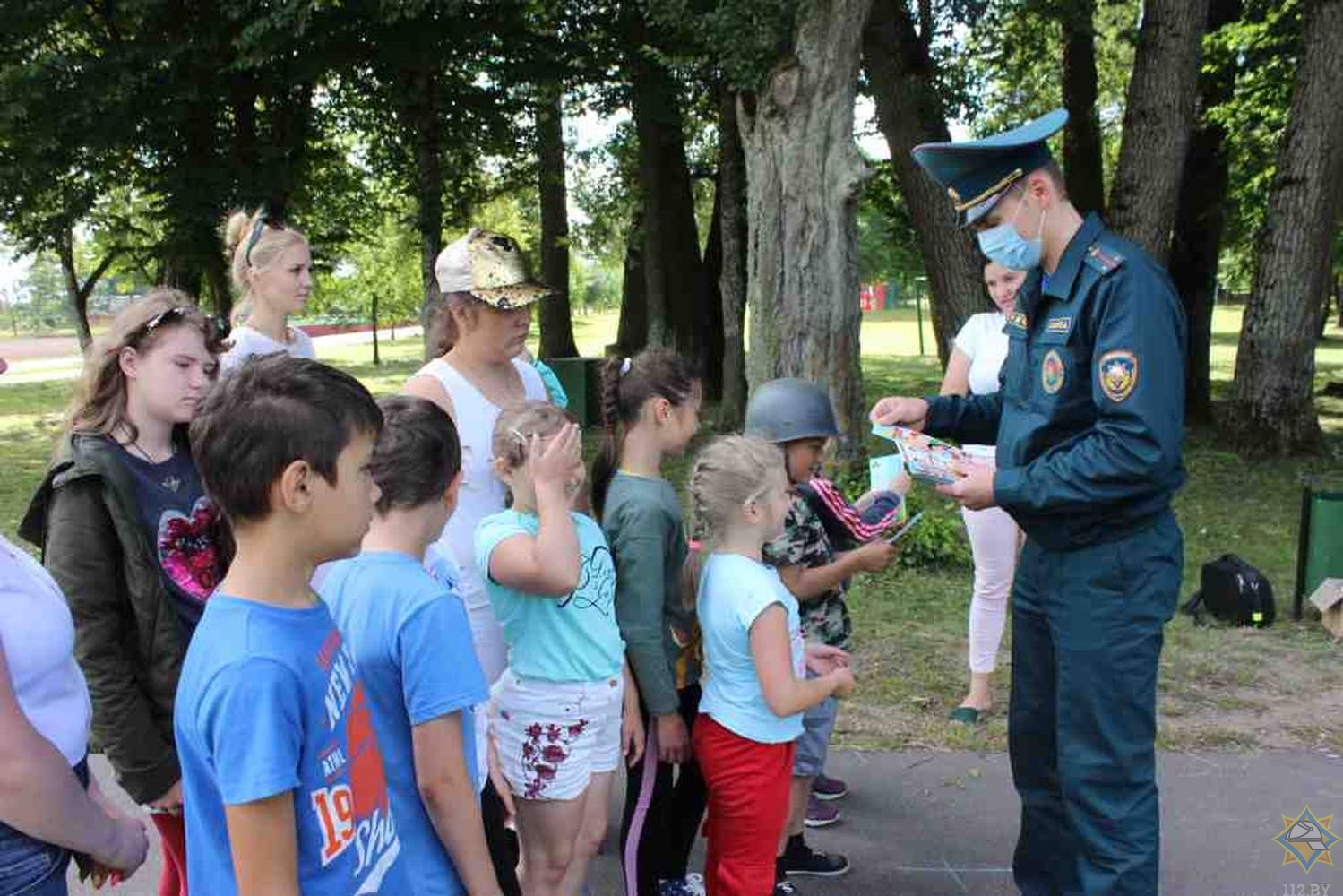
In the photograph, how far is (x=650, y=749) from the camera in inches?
125

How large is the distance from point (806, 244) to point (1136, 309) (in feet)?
17.3

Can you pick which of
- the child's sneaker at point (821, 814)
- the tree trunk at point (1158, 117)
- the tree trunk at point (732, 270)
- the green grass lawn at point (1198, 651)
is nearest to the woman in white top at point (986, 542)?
the green grass lawn at point (1198, 651)

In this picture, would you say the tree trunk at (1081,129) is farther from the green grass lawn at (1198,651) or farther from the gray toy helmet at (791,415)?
the gray toy helmet at (791,415)

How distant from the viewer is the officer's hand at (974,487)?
2.99m

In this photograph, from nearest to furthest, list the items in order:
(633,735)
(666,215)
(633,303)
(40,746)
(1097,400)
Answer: (40,746) → (1097,400) → (633,735) → (666,215) → (633,303)

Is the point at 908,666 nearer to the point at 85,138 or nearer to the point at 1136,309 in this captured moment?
the point at 1136,309

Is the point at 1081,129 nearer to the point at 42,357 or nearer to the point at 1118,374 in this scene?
the point at 1118,374

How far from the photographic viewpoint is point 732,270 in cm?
1365

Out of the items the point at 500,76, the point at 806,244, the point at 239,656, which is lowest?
the point at 239,656

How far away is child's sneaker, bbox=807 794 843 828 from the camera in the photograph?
392cm

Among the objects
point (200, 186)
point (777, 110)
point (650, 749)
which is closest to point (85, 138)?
point (200, 186)

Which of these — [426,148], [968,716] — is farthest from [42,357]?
[968,716]

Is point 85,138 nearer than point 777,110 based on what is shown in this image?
No

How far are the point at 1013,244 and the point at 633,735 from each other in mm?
1745
